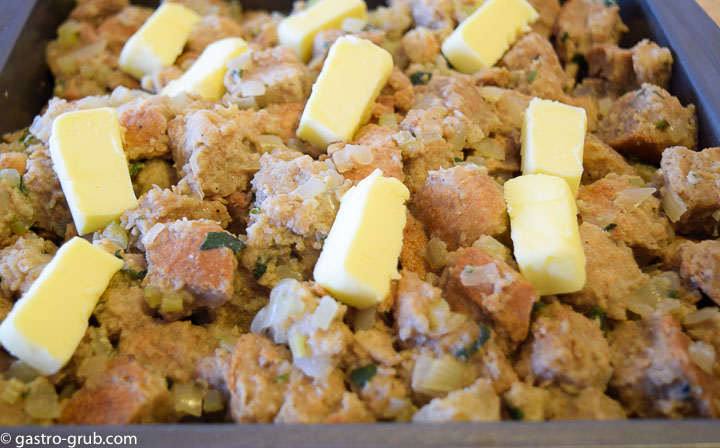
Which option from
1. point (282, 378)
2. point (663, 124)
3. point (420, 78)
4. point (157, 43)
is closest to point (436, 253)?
point (282, 378)

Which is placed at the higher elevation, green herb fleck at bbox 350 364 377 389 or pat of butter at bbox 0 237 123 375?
pat of butter at bbox 0 237 123 375

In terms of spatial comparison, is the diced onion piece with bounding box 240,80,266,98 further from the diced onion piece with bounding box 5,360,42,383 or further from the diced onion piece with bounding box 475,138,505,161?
the diced onion piece with bounding box 5,360,42,383

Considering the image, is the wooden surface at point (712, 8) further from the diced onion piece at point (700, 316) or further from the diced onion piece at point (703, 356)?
the diced onion piece at point (703, 356)

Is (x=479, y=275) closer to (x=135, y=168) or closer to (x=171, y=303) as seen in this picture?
(x=171, y=303)

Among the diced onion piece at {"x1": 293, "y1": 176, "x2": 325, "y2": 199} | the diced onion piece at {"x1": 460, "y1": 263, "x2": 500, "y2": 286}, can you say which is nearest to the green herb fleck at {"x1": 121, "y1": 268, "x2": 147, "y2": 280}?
the diced onion piece at {"x1": 293, "y1": 176, "x2": 325, "y2": 199}

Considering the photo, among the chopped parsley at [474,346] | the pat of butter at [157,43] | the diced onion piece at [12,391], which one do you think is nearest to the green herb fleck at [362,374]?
the chopped parsley at [474,346]

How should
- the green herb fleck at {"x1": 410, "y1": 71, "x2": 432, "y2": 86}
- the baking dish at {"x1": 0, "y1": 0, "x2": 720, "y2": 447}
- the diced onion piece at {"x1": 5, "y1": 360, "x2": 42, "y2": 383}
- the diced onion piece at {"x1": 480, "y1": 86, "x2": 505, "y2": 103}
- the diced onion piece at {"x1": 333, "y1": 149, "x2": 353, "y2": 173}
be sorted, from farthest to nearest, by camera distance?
the green herb fleck at {"x1": 410, "y1": 71, "x2": 432, "y2": 86}
the diced onion piece at {"x1": 480, "y1": 86, "x2": 505, "y2": 103}
the diced onion piece at {"x1": 333, "y1": 149, "x2": 353, "y2": 173}
the diced onion piece at {"x1": 5, "y1": 360, "x2": 42, "y2": 383}
the baking dish at {"x1": 0, "y1": 0, "x2": 720, "y2": 447}
